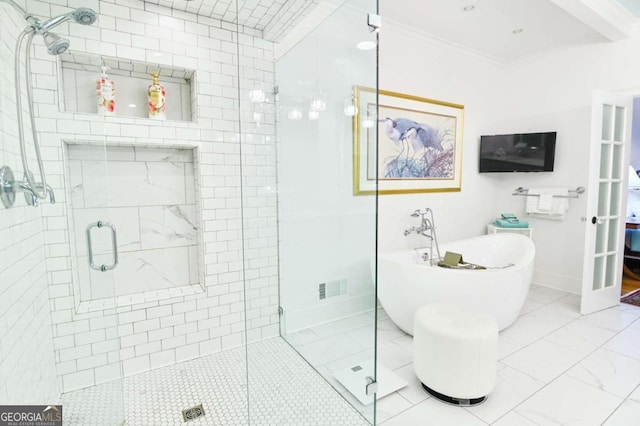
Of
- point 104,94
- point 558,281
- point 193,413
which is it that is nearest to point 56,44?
point 104,94

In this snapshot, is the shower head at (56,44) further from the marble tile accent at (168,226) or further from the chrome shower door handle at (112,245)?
the marble tile accent at (168,226)

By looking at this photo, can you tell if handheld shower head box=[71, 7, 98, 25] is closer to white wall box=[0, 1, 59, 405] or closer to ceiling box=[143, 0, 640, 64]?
white wall box=[0, 1, 59, 405]

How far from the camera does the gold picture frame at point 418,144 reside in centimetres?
343

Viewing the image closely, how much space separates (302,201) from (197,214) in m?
0.88

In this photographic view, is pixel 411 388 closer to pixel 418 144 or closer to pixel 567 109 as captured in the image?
pixel 418 144

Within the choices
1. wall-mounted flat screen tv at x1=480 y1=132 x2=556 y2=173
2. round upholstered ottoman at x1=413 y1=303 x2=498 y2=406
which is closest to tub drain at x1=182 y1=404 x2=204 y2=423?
round upholstered ottoman at x1=413 y1=303 x2=498 y2=406

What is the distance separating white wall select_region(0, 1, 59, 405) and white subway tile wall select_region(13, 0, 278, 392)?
0.59 ft

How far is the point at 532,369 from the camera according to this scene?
2.44m

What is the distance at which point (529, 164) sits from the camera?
13.3 feet

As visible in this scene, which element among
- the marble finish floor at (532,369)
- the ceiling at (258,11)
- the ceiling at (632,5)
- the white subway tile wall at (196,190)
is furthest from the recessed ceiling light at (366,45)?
the ceiling at (632,5)

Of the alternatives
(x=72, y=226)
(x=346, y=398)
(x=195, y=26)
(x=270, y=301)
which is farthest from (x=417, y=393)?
(x=195, y=26)

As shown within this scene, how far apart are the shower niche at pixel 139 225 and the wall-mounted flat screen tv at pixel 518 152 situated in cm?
351

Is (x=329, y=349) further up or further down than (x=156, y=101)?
further down

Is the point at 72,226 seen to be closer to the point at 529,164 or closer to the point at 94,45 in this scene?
the point at 94,45
